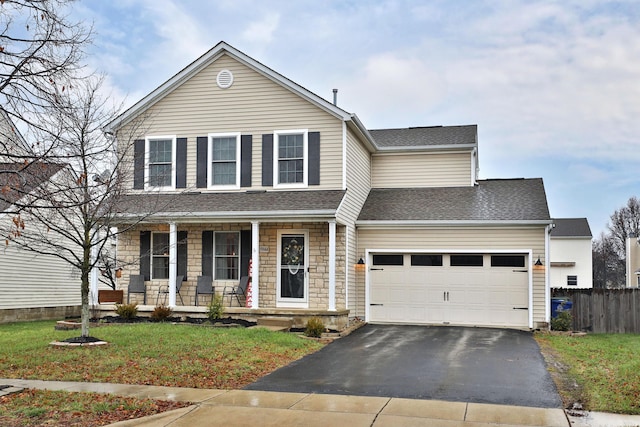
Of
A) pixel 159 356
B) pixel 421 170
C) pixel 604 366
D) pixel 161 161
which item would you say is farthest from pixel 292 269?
pixel 604 366

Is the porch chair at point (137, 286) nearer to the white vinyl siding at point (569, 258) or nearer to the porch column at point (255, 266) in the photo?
the porch column at point (255, 266)

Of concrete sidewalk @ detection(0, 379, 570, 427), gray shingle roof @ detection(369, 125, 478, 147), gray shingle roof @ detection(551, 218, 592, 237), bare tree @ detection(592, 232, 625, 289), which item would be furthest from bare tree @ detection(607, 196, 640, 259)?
concrete sidewalk @ detection(0, 379, 570, 427)

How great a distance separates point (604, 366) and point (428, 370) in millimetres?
3428

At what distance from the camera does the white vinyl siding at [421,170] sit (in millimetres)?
22066

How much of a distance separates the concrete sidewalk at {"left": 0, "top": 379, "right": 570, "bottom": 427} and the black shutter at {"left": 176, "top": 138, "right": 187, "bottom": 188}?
10.6m

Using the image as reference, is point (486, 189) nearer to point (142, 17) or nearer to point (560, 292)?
point (560, 292)

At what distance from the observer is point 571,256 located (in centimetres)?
4816

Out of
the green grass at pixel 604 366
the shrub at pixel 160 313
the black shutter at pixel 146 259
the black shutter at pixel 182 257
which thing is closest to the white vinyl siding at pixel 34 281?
the black shutter at pixel 146 259

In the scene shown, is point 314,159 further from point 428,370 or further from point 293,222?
point 428,370

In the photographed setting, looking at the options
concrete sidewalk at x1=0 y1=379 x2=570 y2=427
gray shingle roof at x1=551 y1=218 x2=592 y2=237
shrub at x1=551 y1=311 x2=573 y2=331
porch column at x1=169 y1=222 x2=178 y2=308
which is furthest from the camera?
gray shingle roof at x1=551 y1=218 x2=592 y2=237

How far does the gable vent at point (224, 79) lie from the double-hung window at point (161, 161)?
222 centimetres

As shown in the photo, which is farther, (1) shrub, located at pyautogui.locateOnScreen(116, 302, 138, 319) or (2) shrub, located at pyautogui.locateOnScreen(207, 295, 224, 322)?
(1) shrub, located at pyautogui.locateOnScreen(116, 302, 138, 319)

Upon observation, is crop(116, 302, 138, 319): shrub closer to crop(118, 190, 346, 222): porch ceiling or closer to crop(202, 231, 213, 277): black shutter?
Result: crop(202, 231, 213, 277): black shutter

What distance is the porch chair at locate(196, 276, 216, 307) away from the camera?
62.1ft
